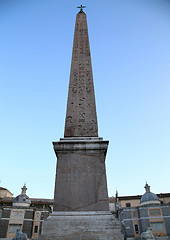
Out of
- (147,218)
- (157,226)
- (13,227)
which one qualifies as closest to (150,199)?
(147,218)

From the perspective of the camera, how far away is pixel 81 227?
2.74 m

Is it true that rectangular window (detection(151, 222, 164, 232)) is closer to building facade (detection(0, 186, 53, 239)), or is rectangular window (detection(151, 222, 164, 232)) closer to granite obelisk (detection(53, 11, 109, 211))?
building facade (detection(0, 186, 53, 239))

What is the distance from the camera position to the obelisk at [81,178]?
107 inches

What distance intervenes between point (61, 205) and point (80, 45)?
4877 mm

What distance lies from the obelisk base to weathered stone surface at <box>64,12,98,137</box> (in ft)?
5.50

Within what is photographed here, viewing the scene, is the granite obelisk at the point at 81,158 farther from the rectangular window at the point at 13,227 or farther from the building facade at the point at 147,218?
the rectangular window at the point at 13,227

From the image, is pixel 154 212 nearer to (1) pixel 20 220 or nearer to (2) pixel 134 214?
(2) pixel 134 214

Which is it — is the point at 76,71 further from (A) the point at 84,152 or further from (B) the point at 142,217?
(B) the point at 142,217

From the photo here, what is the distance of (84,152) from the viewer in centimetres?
371

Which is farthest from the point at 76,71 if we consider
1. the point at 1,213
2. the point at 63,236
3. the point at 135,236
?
the point at 135,236

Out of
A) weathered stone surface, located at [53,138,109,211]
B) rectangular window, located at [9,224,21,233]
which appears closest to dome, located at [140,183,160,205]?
rectangular window, located at [9,224,21,233]

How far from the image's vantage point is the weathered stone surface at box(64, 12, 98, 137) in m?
4.27

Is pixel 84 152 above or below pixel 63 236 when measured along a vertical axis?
above

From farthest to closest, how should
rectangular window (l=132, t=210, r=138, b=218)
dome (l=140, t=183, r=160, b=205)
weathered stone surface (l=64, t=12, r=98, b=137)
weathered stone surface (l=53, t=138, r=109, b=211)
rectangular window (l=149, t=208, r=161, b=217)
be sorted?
dome (l=140, t=183, r=160, b=205), rectangular window (l=132, t=210, r=138, b=218), rectangular window (l=149, t=208, r=161, b=217), weathered stone surface (l=64, t=12, r=98, b=137), weathered stone surface (l=53, t=138, r=109, b=211)
